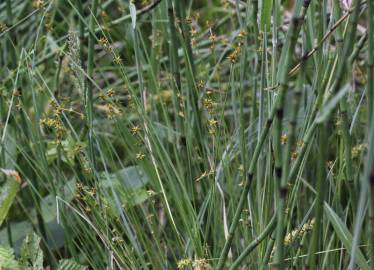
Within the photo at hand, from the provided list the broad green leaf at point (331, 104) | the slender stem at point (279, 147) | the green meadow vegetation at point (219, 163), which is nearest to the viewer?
the broad green leaf at point (331, 104)

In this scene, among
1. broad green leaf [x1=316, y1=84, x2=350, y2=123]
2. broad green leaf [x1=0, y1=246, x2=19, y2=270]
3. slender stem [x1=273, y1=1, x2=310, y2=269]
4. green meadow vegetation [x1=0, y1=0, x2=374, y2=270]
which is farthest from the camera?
broad green leaf [x1=0, y1=246, x2=19, y2=270]

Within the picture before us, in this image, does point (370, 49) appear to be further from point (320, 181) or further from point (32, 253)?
point (32, 253)

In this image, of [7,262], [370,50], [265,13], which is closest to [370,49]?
[370,50]

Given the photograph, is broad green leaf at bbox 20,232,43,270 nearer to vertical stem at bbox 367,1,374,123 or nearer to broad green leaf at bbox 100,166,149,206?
broad green leaf at bbox 100,166,149,206

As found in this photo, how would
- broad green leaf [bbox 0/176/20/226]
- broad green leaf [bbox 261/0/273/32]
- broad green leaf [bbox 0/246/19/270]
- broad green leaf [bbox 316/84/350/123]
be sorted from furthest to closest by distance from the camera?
broad green leaf [bbox 0/176/20/226], broad green leaf [bbox 0/246/19/270], broad green leaf [bbox 261/0/273/32], broad green leaf [bbox 316/84/350/123]

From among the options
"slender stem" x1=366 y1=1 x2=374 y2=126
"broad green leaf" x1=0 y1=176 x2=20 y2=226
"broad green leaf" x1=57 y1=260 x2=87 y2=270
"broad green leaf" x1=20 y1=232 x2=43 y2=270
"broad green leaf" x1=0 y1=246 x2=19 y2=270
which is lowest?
"broad green leaf" x1=57 y1=260 x2=87 y2=270

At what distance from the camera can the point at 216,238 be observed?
1125 millimetres

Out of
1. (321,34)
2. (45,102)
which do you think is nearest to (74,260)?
(321,34)

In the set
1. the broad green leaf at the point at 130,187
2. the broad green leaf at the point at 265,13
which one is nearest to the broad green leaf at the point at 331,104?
the broad green leaf at the point at 265,13

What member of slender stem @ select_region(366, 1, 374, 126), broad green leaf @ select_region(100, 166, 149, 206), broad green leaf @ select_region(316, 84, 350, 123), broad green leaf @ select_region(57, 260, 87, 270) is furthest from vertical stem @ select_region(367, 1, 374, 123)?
broad green leaf @ select_region(57, 260, 87, 270)

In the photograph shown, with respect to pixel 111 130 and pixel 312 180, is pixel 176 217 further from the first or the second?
pixel 111 130

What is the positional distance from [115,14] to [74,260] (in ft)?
4.26

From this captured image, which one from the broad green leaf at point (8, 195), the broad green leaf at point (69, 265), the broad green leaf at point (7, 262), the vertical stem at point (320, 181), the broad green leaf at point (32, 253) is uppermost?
the vertical stem at point (320, 181)

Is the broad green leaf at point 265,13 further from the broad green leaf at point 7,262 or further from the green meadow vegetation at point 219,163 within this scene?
the broad green leaf at point 7,262
